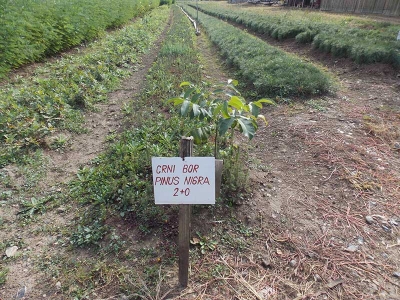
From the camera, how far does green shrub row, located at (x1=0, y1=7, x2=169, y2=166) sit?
3914mm

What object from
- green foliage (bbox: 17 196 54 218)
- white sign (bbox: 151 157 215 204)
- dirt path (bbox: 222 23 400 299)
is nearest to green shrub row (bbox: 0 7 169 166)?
green foliage (bbox: 17 196 54 218)

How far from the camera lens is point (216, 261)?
222cm

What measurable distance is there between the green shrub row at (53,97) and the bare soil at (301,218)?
→ 0.48m

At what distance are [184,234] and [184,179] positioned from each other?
472 millimetres

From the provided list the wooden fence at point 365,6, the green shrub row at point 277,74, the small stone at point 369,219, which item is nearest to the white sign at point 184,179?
the small stone at point 369,219

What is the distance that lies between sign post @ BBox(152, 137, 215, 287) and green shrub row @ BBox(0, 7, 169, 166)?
294 cm

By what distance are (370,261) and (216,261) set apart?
1305 mm

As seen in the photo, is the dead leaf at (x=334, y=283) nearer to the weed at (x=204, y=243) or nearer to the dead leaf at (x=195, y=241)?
the weed at (x=204, y=243)

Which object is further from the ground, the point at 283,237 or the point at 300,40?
the point at 300,40

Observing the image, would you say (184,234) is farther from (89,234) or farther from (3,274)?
(3,274)

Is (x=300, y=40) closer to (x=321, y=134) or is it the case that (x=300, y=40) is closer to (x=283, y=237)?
(x=321, y=134)

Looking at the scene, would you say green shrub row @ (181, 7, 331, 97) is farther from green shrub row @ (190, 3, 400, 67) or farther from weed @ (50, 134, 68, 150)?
weed @ (50, 134, 68, 150)

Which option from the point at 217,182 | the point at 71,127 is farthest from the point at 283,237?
the point at 71,127

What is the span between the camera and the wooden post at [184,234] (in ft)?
5.36
